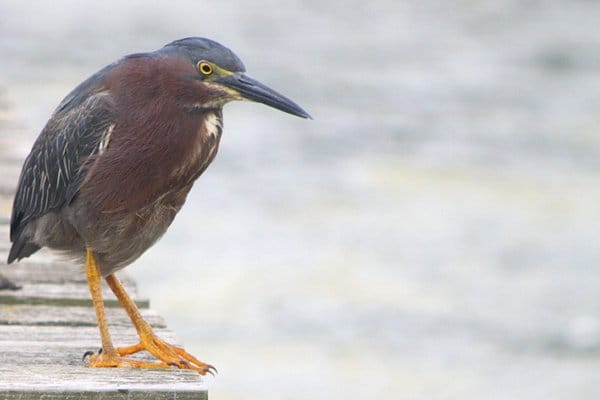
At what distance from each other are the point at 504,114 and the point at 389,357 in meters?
7.70

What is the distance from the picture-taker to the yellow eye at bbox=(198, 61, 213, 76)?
429cm

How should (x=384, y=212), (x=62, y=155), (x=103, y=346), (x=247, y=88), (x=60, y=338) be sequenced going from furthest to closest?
(x=384, y=212) → (x=60, y=338) → (x=62, y=155) → (x=103, y=346) → (x=247, y=88)

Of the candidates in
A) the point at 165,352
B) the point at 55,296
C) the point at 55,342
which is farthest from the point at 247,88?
the point at 55,296

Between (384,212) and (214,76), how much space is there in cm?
823

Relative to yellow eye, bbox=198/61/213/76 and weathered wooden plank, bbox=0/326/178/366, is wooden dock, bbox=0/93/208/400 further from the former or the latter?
yellow eye, bbox=198/61/213/76

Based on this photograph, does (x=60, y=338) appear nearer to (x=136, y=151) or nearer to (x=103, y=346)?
(x=103, y=346)

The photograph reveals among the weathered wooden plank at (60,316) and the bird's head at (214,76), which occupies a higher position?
the bird's head at (214,76)

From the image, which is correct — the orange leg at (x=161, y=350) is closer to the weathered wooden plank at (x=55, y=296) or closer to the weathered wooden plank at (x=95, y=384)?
the weathered wooden plank at (x=95, y=384)

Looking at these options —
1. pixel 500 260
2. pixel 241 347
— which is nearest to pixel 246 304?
pixel 241 347

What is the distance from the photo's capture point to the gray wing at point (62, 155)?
175 inches

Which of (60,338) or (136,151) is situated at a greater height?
(136,151)

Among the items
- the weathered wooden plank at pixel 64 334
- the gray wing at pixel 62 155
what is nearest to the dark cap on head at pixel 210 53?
the gray wing at pixel 62 155

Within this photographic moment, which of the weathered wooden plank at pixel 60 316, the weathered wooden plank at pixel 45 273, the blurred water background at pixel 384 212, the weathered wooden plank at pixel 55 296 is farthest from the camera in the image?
the blurred water background at pixel 384 212

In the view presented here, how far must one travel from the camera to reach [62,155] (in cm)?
462
